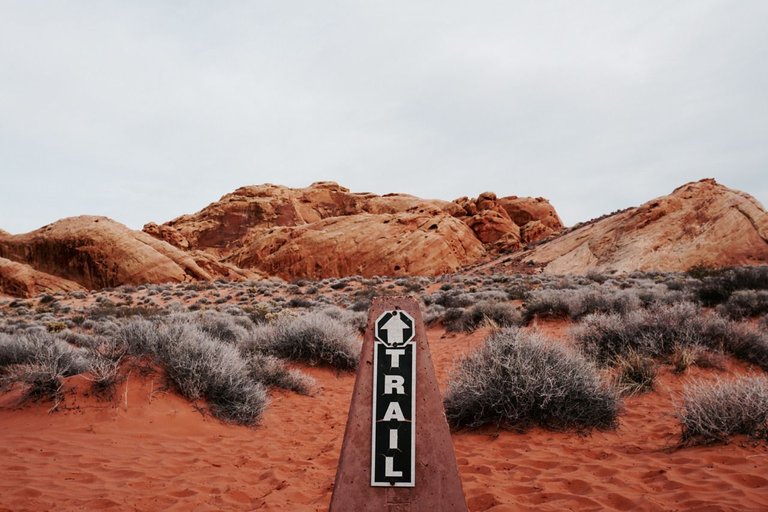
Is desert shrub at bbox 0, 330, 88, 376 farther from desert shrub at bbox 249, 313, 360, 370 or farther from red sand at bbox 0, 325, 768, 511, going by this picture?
desert shrub at bbox 249, 313, 360, 370

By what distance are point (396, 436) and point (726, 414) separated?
4.13 meters

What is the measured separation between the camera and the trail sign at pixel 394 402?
258 cm

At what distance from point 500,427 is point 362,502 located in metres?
3.82

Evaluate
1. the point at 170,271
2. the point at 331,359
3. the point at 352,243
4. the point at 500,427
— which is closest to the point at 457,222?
the point at 352,243

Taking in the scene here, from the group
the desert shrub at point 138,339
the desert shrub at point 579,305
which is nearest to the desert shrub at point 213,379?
the desert shrub at point 138,339

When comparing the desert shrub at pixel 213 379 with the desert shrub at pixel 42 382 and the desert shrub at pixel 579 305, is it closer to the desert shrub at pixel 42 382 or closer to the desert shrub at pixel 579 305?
the desert shrub at pixel 42 382

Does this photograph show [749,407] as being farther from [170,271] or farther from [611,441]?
[170,271]

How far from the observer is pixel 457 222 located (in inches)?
1914

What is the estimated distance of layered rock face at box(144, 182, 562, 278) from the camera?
4294cm

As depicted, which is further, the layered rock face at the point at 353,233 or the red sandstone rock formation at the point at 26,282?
the layered rock face at the point at 353,233

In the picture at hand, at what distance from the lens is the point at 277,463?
17.4 ft

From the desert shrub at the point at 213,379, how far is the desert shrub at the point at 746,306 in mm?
11511

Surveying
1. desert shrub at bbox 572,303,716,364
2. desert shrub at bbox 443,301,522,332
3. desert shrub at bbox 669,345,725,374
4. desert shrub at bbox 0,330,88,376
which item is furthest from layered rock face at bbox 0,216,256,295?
desert shrub at bbox 669,345,725,374

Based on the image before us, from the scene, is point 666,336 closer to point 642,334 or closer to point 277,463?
point 642,334
